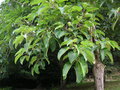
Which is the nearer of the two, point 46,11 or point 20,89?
point 46,11

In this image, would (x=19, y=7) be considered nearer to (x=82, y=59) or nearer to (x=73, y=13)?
(x=73, y=13)

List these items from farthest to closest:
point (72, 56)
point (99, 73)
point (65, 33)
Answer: point (99, 73), point (65, 33), point (72, 56)

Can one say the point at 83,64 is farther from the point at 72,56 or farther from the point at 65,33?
the point at 65,33

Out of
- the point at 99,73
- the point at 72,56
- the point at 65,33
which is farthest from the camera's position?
the point at 99,73

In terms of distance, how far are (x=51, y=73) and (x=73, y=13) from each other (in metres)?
6.30

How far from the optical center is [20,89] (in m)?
9.12

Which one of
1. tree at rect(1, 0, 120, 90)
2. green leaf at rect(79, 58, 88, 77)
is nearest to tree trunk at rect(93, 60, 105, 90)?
tree at rect(1, 0, 120, 90)

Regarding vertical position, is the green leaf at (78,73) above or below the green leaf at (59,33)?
below

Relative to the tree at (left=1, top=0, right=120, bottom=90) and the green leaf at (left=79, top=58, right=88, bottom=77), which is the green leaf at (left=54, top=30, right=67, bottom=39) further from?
the green leaf at (left=79, top=58, right=88, bottom=77)

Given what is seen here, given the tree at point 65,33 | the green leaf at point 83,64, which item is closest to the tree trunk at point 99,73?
the tree at point 65,33

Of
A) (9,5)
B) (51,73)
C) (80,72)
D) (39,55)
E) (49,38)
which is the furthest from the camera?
(51,73)

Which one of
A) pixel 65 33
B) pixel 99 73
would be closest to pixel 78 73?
pixel 65 33

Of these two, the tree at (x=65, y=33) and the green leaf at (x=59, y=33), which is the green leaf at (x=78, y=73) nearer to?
the tree at (x=65, y=33)

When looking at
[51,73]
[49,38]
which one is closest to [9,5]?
[49,38]
